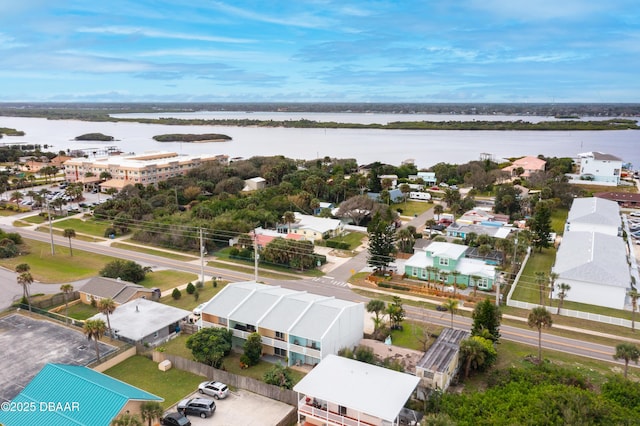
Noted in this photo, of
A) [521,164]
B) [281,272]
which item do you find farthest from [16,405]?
[521,164]

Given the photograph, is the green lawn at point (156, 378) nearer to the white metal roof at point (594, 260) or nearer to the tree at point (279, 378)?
the tree at point (279, 378)

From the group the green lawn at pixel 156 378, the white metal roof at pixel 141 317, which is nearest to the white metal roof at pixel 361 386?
the green lawn at pixel 156 378

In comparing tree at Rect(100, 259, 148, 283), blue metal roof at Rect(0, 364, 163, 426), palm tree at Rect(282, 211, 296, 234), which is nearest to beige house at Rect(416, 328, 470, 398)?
blue metal roof at Rect(0, 364, 163, 426)

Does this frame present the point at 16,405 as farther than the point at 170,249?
No

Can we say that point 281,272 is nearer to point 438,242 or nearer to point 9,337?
point 438,242

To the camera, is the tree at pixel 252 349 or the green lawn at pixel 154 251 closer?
the tree at pixel 252 349

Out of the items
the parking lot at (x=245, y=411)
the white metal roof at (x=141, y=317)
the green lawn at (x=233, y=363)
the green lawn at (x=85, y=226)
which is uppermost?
the white metal roof at (x=141, y=317)

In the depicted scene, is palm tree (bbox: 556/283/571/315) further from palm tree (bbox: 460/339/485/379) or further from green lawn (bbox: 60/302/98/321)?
green lawn (bbox: 60/302/98/321)
